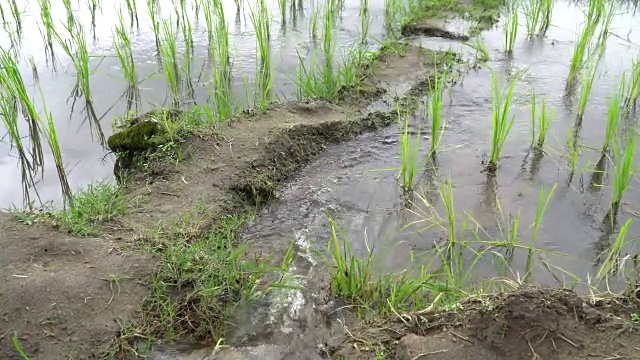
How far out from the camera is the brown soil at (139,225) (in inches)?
81.5

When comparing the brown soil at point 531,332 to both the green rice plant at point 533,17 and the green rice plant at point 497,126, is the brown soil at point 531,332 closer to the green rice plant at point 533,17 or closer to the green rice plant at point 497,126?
the green rice plant at point 497,126

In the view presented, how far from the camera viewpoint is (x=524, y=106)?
4012 mm

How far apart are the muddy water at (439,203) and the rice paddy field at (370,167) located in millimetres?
12

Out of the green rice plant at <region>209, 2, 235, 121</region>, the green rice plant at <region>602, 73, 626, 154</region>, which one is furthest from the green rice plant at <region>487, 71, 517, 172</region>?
the green rice plant at <region>209, 2, 235, 121</region>

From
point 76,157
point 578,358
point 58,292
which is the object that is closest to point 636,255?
point 578,358

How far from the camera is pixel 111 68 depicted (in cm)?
461

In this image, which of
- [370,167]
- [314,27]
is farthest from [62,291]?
[314,27]

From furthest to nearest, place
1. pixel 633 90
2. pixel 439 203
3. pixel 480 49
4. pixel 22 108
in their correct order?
pixel 480 49
pixel 22 108
pixel 633 90
pixel 439 203

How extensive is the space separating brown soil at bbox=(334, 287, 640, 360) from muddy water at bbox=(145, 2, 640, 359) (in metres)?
0.52

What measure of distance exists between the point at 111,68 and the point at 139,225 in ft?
8.19

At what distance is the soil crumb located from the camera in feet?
6.66

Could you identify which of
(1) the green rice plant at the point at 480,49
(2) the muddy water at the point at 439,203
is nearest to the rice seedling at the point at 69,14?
(2) the muddy water at the point at 439,203

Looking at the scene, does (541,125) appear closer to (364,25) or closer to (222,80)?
(222,80)

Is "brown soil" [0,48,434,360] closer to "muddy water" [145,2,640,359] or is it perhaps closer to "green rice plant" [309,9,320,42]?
"muddy water" [145,2,640,359]
